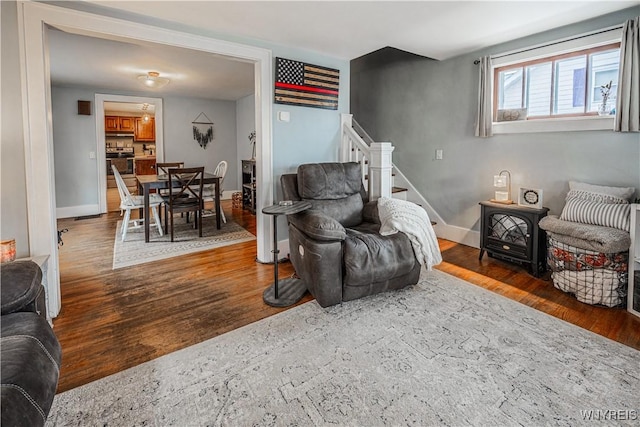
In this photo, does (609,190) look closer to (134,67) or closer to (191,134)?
(134,67)

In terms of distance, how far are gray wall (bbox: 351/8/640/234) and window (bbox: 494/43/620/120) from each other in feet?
0.67

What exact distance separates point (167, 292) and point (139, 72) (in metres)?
3.78

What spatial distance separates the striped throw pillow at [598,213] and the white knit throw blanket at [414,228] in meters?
1.20

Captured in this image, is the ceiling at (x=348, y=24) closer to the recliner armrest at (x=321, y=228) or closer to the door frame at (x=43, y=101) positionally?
the door frame at (x=43, y=101)

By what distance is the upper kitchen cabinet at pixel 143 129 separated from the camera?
407 inches

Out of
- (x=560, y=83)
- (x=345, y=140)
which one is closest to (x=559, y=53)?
(x=560, y=83)

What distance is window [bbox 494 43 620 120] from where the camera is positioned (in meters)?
2.96

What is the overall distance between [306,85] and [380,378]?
117 inches

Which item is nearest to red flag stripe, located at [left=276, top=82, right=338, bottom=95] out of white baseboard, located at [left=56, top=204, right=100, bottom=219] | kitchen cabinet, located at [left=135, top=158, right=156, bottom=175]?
white baseboard, located at [left=56, top=204, right=100, bottom=219]

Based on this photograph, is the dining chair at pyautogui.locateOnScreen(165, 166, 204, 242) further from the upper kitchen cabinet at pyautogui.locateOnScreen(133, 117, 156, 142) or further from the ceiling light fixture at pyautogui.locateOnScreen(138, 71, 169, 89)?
the upper kitchen cabinet at pyautogui.locateOnScreen(133, 117, 156, 142)

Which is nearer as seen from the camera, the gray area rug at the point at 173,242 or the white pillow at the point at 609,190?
the white pillow at the point at 609,190

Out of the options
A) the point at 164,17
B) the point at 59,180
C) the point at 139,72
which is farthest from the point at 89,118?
the point at 164,17

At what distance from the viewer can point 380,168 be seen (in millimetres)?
3580

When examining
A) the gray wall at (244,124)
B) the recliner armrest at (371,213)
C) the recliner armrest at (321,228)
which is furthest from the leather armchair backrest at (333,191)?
the gray wall at (244,124)
